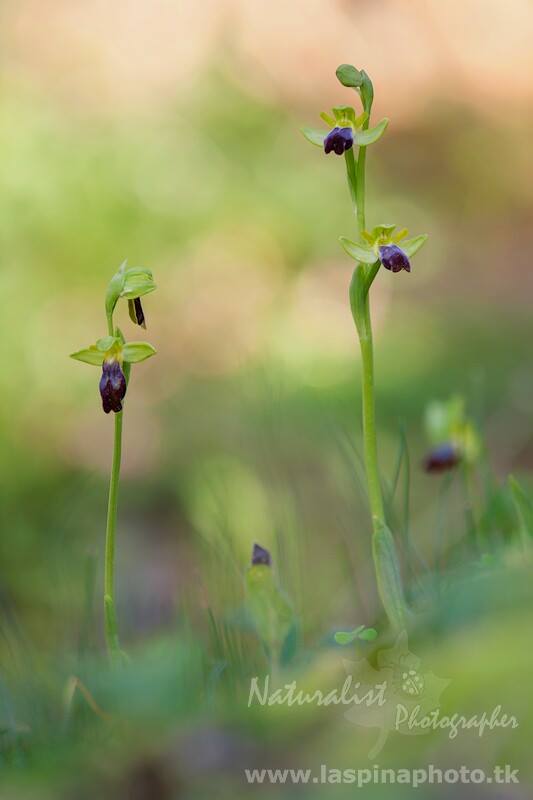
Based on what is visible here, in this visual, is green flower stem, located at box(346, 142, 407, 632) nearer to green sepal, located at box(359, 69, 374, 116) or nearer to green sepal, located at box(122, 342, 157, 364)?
green sepal, located at box(359, 69, 374, 116)

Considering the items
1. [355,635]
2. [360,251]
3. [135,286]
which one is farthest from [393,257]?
[355,635]

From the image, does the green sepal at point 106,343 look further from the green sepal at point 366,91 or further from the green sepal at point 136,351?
the green sepal at point 366,91

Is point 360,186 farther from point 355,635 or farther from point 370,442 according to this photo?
point 355,635

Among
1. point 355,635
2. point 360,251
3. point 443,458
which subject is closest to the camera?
point 355,635

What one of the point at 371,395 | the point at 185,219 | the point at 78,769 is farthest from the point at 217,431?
the point at 78,769

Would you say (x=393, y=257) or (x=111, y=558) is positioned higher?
(x=393, y=257)

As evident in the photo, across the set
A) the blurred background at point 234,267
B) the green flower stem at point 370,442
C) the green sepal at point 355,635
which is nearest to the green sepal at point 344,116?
the green flower stem at point 370,442
